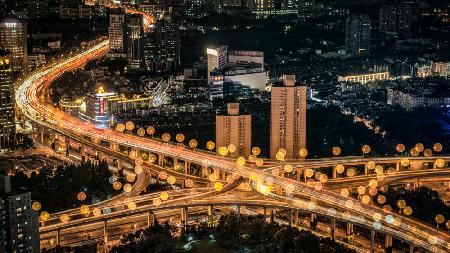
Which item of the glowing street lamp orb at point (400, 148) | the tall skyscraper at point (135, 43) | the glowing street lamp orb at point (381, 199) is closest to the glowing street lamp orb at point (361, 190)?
the glowing street lamp orb at point (381, 199)

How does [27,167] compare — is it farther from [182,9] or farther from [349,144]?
[182,9]

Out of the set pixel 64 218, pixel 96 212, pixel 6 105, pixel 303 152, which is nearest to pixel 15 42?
pixel 6 105

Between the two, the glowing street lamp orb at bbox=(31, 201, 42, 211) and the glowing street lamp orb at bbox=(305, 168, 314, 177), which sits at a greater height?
the glowing street lamp orb at bbox=(305, 168, 314, 177)

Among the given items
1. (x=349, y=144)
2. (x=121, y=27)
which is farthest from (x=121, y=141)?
(x=121, y=27)

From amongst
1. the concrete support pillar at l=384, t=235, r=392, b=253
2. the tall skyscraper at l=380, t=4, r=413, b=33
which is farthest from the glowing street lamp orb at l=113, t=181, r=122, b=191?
the tall skyscraper at l=380, t=4, r=413, b=33

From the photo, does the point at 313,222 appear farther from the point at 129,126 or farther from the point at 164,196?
the point at 129,126

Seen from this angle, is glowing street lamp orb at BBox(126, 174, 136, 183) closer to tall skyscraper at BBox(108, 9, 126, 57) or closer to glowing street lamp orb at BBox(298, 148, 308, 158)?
glowing street lamp orb at BBox(298, 148, 308, 158)

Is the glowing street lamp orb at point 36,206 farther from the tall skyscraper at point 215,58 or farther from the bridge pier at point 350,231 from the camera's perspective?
the tall skyscraper at point 215,58
